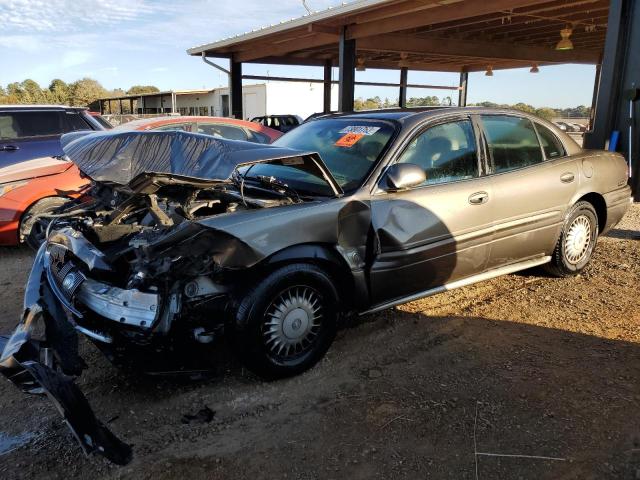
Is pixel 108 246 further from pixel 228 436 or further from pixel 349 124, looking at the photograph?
pixel 349 124

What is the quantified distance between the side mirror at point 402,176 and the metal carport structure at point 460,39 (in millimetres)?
5224

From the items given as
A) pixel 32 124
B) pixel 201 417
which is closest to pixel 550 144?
pixel 201 417

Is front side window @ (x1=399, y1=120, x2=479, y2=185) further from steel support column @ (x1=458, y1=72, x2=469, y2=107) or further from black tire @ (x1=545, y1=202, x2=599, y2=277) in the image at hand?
steel support column @ (x1=458, y1=72, x2=469, y2=107)

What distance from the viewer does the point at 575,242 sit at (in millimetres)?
5059

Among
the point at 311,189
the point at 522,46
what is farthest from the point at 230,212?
the point at 522,46

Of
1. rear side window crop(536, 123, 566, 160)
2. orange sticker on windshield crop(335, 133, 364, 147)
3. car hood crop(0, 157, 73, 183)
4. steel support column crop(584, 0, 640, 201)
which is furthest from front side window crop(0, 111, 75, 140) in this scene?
steel support column crop(584, 0, 640, 201)

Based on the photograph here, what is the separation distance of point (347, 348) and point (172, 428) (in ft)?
4.56

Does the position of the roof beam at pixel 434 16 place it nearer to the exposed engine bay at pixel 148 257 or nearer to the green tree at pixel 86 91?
the exposed engine bay at pixel 148 257

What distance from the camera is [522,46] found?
16859 millimetres

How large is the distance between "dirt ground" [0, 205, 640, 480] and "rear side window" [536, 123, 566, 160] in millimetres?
1506

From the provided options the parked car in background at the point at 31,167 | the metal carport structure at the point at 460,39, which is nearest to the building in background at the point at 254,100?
the metal carport structure at the point at 460,39

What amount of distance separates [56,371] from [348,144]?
2.57 m

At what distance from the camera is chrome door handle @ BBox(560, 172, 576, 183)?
4739 millimetres

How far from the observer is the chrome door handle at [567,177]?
474 centimetres
